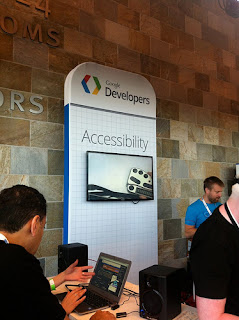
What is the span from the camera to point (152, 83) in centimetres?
438

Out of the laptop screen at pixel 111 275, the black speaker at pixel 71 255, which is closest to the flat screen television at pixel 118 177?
the black speaker at pixel 71 255

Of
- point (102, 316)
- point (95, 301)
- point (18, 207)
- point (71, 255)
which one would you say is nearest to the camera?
point (18, 207)

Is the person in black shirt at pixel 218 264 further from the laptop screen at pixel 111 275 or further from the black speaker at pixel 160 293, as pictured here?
the laptop screen at pixel 111 275

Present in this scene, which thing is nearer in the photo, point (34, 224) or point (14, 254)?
point (14, 254)

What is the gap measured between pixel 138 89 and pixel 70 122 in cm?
105

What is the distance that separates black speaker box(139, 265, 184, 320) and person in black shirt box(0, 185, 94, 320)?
57cm

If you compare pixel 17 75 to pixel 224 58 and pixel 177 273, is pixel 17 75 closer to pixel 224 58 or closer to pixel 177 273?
pixel 177 273

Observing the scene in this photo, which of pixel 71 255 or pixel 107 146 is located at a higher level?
pixel 107 146

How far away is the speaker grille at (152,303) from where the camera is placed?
1706mm

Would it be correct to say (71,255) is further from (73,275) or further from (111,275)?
(111,275)

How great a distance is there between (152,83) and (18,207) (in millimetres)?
3367

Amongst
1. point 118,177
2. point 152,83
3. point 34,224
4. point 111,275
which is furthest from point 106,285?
point 152,83

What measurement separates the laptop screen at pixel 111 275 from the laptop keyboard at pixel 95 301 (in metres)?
0.05

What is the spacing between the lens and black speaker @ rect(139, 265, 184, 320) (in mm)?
1687
